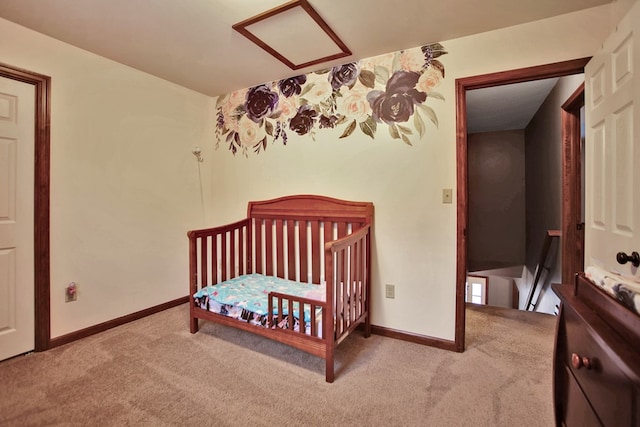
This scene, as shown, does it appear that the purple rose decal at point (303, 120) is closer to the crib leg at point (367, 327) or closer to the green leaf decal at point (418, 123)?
the green leaf decal at point (418, 123)

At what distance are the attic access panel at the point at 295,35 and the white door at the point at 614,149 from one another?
1458 mm

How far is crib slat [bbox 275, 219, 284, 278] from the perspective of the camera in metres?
2.66

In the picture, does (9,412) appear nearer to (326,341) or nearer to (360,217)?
(326,341)

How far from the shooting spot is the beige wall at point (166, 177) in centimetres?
195

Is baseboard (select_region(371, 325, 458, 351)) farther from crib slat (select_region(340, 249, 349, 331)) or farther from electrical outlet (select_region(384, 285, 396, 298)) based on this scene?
crib slat (select_region(340, 249, 349, 331))

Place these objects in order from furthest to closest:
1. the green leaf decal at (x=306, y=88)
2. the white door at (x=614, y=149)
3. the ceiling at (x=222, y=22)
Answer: the green leaf decal at (x=306, y=88) < the ceiling at (x=222, y=22) < the white door at (x=614, y=149)

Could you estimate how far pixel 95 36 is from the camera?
199 cm

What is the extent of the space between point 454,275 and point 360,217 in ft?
2.55

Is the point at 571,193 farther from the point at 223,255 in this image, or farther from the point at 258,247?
the point at 223,255

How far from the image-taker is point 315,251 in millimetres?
2475

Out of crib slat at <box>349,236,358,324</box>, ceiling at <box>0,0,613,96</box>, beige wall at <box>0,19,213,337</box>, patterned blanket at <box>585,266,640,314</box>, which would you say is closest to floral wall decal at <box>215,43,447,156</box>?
ceiling at <box>0,0,613,96</box>

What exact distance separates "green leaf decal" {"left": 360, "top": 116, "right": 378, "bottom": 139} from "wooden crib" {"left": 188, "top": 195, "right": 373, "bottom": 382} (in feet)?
1.82

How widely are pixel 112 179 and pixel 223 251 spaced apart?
3.48 ft

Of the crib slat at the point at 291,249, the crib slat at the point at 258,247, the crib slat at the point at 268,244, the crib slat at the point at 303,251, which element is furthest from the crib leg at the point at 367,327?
the crib slat at the point at 258,247
